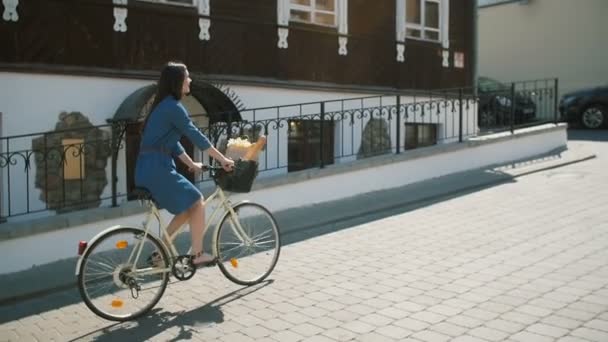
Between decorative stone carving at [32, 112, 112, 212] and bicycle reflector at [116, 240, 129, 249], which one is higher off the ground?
decorative stone carving at [32, 112, 112, 212]

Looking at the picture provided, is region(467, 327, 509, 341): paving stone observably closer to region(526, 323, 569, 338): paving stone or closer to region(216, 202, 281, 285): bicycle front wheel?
region(526, 323, 569, 338): paving stone

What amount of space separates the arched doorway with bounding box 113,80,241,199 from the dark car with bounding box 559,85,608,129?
1454 cm

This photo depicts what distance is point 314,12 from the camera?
1288 centimetres

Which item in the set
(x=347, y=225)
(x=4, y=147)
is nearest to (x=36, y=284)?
(x=4, y=147)

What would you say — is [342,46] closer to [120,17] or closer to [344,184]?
[344,184]

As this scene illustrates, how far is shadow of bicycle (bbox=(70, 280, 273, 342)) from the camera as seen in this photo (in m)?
4.95

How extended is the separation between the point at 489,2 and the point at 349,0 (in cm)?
1632

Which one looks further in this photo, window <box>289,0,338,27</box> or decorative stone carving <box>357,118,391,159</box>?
decorative stone carving <box>357,118,391,159</box>

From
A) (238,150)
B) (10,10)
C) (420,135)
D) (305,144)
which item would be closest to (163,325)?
(238,150)

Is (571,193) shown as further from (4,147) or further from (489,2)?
(489,2)

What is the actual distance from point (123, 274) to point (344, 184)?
5.43m

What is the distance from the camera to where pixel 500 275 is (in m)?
6.17

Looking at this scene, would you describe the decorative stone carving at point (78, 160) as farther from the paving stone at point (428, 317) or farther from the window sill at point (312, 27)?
the paving stone at point (428, 317)

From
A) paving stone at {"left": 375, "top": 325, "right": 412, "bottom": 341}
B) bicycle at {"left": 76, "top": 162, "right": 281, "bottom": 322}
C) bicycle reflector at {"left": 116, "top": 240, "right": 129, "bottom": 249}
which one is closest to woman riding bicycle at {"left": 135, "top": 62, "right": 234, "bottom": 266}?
bicycle at {"left": 76, "top": 162, "right": 281, "bottom": 322}
